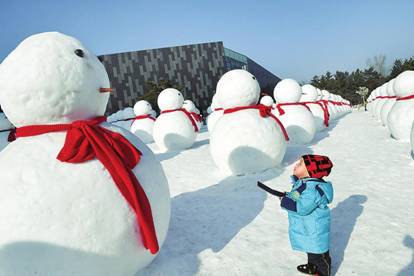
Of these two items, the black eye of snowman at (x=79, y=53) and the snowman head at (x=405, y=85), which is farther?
the snowman head at (x=405, y=85)

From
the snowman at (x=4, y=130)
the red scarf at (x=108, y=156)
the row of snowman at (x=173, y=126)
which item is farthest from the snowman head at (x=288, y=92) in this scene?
the red scarf at (x=108, y=156)

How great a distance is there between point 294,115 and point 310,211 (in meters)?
6.77

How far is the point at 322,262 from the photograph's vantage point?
2840mm

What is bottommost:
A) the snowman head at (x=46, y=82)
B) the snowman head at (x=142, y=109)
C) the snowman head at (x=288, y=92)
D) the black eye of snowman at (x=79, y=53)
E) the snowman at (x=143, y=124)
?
the snowman at (x=143, y=124)

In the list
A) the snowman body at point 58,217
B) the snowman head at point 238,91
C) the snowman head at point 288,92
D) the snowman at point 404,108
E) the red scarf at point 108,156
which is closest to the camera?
the snowman body at point 58,217

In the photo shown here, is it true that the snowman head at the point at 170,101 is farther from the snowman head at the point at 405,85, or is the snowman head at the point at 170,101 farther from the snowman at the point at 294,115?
the snowman head at the point at 405,85

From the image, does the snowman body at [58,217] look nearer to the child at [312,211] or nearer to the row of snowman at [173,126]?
the child at [312,211]

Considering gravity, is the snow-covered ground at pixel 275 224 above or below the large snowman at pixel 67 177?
below

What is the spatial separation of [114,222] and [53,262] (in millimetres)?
485

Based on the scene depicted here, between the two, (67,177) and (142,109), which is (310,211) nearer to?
(67,177)

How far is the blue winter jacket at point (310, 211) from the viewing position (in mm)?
2762

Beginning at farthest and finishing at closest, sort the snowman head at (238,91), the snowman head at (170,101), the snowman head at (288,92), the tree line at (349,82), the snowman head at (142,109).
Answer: the tree line at (349,82), the snowman head at (142,109), the snowman head at (170,101), the snowman head at (288,92), the snowman head at (238,91)

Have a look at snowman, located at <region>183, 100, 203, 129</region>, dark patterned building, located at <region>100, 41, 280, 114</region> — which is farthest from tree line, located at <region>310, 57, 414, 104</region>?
snowman, located at <region>183, 100, 203, 129</region>

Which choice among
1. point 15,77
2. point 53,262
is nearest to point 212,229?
point 53,262
